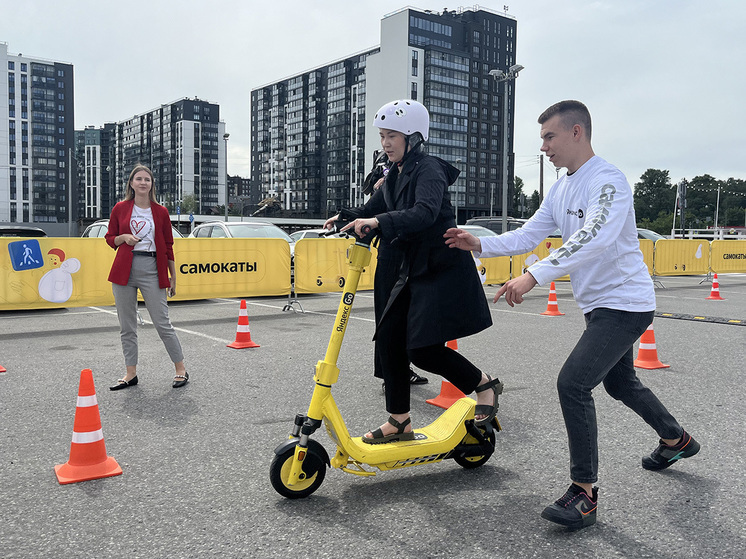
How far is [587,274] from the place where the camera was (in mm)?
3135

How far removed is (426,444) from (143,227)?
362cm

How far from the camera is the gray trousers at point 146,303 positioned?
19.2 feet

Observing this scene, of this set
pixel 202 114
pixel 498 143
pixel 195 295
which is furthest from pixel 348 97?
pixel 195 295

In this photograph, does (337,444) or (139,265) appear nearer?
(337,444)

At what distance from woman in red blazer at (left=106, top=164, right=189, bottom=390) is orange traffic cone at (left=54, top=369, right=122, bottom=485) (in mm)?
2013

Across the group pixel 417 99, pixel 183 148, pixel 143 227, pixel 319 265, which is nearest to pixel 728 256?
pixel 319 265

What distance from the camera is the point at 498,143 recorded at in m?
112

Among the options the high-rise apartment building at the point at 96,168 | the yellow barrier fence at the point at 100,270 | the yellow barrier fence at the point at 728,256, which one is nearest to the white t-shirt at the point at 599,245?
the yellow barrier fence at the point at 100,270

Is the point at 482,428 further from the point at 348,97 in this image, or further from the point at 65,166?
the point at 65,166

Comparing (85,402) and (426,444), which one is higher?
(85,402)

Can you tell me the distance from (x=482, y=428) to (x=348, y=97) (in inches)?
4822

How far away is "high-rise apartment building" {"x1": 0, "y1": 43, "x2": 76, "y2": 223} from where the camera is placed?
124062 millimetres

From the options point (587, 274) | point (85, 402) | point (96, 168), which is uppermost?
point (96, 168)

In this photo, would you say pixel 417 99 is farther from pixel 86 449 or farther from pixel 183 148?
pixel 86 449
